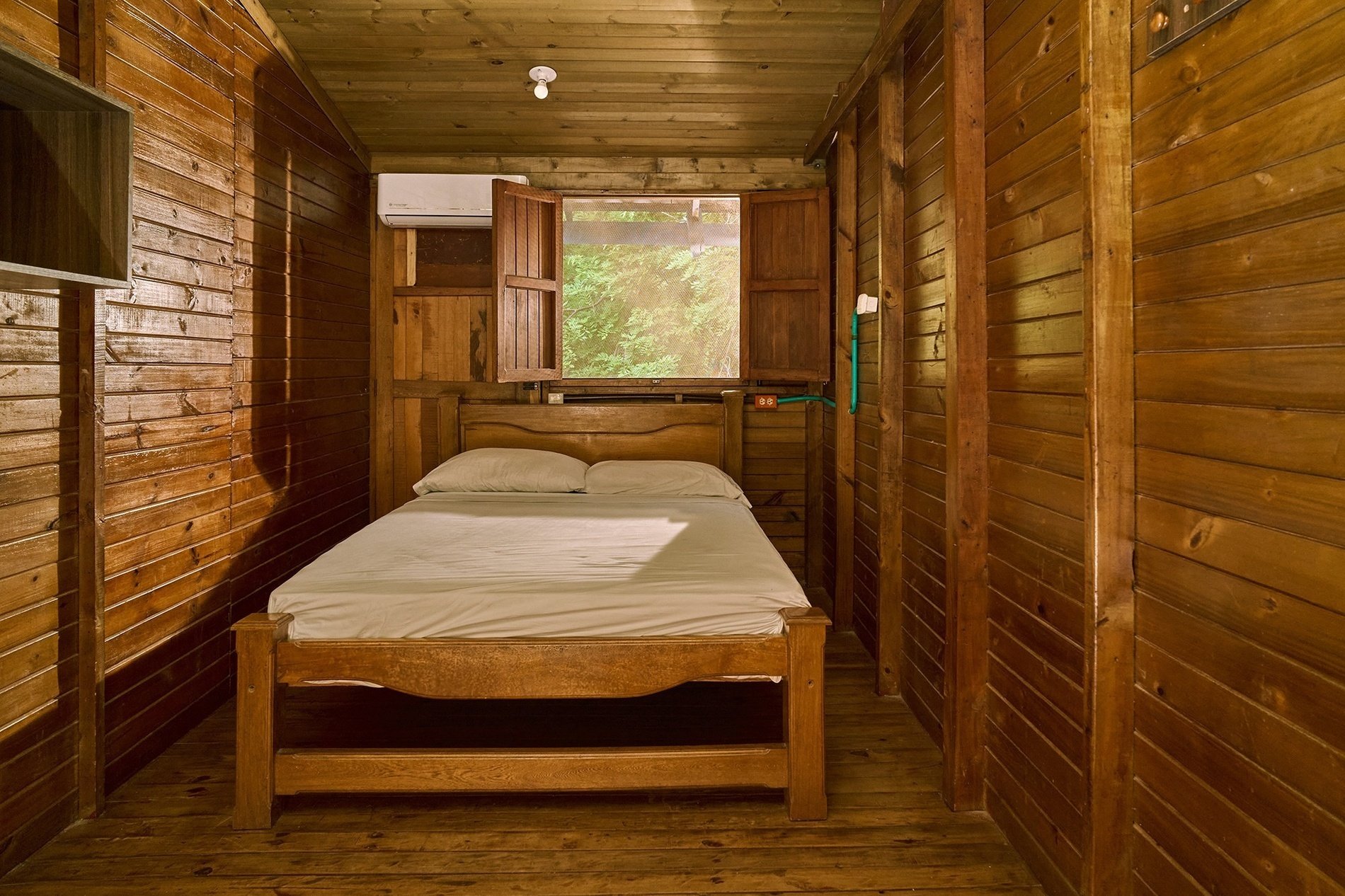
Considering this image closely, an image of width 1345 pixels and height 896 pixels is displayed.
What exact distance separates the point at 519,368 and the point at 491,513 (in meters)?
1.03

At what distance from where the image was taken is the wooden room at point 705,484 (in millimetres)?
1317

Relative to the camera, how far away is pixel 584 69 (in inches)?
143

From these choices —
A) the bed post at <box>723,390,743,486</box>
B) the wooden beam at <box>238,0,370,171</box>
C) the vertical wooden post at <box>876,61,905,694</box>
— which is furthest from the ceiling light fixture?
the bed post at <box>723,390,743,486</box>

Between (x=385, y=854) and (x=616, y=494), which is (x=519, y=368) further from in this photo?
(x=385, y=854)

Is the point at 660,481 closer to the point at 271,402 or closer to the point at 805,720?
the point at 271,402

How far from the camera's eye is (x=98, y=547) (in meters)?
2.25

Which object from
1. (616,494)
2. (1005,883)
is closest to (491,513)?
(616,494)

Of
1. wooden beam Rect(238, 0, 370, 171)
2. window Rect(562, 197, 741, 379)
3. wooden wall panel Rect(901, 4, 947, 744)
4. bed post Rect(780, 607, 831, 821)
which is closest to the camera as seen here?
bed post Rect(780, 607, 831, 821)

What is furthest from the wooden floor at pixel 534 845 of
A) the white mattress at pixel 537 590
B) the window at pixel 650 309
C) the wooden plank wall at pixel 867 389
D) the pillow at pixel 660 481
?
the window at pixel 650 309

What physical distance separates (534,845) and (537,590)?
2.08ft

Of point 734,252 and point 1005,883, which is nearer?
point 1005,883

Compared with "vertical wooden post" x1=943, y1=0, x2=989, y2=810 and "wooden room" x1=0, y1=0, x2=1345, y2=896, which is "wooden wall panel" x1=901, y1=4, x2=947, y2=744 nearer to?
"wooden room" x1=0, y1=0, x2=1345, y2=896

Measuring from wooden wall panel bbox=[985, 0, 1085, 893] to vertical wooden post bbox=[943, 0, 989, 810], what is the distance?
0.03 m

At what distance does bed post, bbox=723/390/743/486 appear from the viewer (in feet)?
14.1
